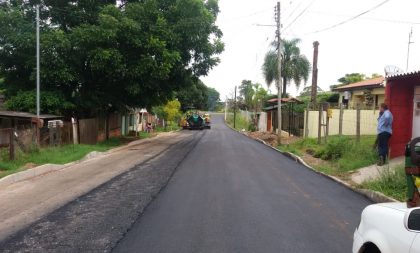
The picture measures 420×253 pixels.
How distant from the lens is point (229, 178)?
13.9 meters

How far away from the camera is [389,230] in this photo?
3936mm

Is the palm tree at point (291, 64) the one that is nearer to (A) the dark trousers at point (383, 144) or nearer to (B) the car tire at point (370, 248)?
(A) the dark trousers at point (383, 144)

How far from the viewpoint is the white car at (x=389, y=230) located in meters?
3.51

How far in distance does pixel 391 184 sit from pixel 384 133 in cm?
427

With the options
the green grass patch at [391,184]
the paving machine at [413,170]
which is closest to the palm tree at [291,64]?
the green grass patch at [391,184]

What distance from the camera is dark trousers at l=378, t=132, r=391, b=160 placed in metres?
15.1

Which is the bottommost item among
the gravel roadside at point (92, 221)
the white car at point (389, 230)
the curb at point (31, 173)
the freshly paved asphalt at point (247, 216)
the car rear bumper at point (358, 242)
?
the curb at point (31, 173)

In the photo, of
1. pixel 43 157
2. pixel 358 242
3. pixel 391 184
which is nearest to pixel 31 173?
pixel 43 157

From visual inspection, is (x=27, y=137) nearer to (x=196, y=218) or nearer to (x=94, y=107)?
(x=94, y=107)

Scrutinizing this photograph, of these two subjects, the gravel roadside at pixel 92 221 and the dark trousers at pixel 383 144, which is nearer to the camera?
the gravel roadside at pixel 92 221

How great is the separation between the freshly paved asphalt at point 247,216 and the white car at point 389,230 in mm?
2273

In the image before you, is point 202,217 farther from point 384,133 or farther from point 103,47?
point 103,47

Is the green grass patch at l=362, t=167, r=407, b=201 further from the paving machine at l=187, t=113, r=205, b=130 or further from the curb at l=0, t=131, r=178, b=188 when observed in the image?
the paving machine at l=187, t=113, r=205, b=130

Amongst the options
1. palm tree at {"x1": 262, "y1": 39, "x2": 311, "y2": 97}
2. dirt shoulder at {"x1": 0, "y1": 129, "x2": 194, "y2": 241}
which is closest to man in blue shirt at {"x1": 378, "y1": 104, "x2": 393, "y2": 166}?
dirt shoulder at {"x1": 0, "y1": 129, "x2": 194, "y2": 241}
